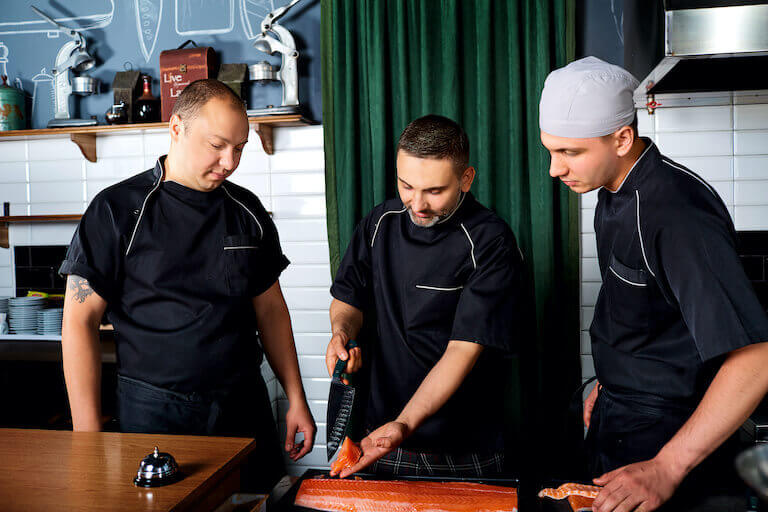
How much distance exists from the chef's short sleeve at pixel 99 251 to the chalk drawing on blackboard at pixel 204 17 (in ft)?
6.19

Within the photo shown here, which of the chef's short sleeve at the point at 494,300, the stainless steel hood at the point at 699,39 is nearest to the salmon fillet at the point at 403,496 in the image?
the chef's short sleeve at the point at 494,300

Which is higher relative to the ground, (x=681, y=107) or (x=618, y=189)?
(x=681, y=107)

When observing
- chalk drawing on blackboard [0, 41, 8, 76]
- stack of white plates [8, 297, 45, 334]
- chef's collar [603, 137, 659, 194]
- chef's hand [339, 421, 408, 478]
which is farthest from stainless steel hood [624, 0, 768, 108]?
chalk drawing on blackboard [0, 41, 8, 76]

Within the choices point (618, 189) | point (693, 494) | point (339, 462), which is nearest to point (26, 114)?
point (339, 462)

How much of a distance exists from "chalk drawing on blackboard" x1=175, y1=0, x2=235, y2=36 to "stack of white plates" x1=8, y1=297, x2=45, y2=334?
1603 mm

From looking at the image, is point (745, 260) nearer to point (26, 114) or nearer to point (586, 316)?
point (586, 316)

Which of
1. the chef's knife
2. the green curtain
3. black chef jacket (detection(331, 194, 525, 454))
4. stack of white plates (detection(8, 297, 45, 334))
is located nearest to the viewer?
the chef's knife

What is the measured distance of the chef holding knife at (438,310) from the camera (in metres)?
1.88

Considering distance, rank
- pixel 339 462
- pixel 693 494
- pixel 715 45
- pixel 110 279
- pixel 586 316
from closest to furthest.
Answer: pixel 693 494, pixel 339 462, pixel 110 279, pixel 715 45, pixel 586 316

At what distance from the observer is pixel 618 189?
166 cm

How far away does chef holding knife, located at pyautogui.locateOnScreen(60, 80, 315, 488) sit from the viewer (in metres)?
1.81

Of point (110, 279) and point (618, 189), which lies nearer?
point (618, 189)

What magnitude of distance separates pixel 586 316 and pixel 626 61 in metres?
1.18

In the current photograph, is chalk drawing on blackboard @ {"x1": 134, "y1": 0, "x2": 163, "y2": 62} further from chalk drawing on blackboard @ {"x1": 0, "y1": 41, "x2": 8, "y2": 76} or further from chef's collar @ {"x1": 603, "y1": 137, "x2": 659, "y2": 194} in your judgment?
chef's collar @ {"x1": 603, "y1": 137, "x2": 659, "y2": 194}
